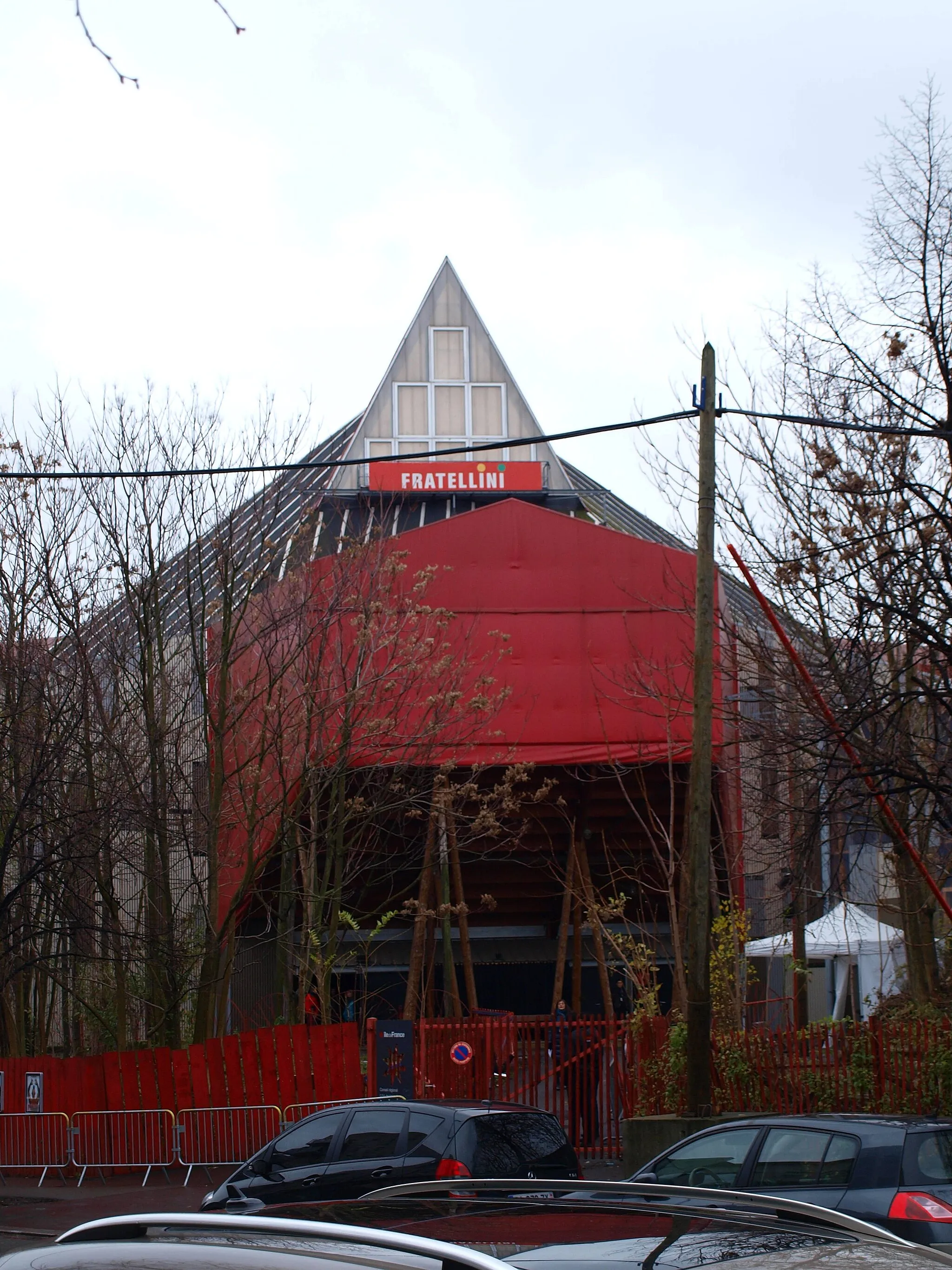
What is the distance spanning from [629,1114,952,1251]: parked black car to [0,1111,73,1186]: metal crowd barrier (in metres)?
13.0

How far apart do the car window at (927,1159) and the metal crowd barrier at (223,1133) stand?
12.0m

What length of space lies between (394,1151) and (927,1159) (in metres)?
4.52

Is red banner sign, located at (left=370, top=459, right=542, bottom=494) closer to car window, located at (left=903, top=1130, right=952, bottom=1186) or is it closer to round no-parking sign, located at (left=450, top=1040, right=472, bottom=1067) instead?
round no-parking sign, located at (left=450, top=1040, right=472, bottom=1067)

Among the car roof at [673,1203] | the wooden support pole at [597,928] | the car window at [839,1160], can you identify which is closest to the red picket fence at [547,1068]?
the wooden support pole at [597,928]

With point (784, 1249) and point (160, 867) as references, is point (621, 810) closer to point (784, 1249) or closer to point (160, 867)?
point (160, 867)

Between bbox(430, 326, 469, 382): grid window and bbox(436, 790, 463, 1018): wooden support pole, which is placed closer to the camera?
bbox(436, 790, 463, 1018): wooden support pole

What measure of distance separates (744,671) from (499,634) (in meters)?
4.70

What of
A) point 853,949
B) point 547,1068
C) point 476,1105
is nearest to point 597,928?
point 547,1068

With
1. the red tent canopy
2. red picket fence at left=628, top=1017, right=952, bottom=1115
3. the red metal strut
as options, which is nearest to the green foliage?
red picket fence at left=628, top=1017, right=952, bottom=1115

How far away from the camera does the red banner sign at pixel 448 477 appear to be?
3819cm

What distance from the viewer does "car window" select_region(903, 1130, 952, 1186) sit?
8438mm

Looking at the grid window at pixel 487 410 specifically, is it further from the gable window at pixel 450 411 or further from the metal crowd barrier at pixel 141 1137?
the metal crowd barrier at pixel 141 1137

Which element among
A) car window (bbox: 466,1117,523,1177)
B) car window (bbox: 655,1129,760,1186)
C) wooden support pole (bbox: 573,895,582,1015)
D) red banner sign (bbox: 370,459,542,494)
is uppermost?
red banner sign (bbox: 370,459,542,494)

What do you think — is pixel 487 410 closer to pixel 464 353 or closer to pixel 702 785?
pixel 464 353
